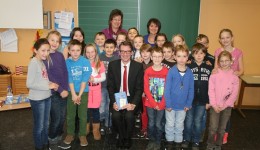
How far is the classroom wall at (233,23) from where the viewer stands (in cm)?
452

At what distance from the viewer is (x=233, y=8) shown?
4.53 meters

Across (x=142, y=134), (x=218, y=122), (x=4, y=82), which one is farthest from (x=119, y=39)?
(x=4, y=82)

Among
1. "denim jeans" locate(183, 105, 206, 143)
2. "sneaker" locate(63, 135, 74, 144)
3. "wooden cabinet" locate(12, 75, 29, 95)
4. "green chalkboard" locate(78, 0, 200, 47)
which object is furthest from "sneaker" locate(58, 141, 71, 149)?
"green chalkboard" locate(78, 0, 200, 47)

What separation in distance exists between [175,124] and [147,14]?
2258mm

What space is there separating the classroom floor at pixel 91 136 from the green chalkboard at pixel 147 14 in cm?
173

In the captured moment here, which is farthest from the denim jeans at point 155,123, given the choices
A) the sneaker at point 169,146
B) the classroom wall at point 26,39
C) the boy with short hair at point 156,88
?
the classroom wall at point 26,39

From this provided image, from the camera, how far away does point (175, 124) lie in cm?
309

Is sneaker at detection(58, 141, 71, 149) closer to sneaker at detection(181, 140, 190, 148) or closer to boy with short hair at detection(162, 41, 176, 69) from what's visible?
sneaker at detection(181, 140, 190, 148)

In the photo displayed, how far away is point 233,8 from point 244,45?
0.72 metres

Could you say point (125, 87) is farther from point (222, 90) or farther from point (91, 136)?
point (222, 90)

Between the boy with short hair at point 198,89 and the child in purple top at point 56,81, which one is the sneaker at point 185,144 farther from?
the child in purple top at point 56,81

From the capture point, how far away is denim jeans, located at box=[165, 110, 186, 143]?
9.96 ft

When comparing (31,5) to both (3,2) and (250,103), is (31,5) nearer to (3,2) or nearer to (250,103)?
(3,2)

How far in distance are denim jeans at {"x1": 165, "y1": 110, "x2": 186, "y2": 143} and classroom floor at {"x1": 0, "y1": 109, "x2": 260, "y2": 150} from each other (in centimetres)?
42
